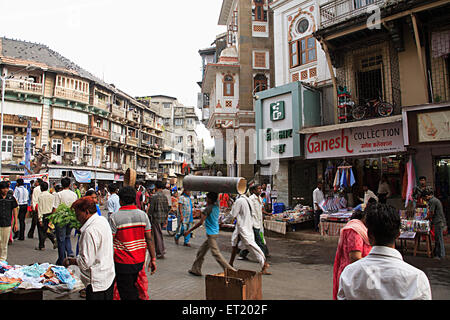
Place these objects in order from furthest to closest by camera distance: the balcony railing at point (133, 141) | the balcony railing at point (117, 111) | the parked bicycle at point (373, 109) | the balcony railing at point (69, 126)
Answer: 1. the balcony railing at point (133, 141)
2. the balcony railing at point (117, 111)
3. the balcony railing at point (69, 126)
4. the parked bicycle at point (373, 109)

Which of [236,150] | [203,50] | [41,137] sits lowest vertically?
[236,150]

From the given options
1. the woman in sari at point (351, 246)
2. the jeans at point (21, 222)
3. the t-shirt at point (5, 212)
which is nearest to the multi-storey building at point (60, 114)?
the jeans at point (21, 222)

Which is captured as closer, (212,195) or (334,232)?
(212,195)

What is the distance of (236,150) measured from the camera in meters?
20.7

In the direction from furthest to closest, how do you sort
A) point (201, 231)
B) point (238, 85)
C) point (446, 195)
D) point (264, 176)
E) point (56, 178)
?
point (56, 178) < point (238, 85) < point (264, 176) < point (201, 231) < point (446, 195)

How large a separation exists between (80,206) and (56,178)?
34.4 meters

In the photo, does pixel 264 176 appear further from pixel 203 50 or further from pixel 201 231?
pixel 203 50

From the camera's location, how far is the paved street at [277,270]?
5332 millimetres

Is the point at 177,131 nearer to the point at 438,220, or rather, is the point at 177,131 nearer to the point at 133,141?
the point at 133,141

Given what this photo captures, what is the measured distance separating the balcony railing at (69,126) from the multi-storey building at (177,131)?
25.1 m

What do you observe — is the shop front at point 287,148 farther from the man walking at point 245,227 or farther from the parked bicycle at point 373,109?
the man walking at point 245,227
